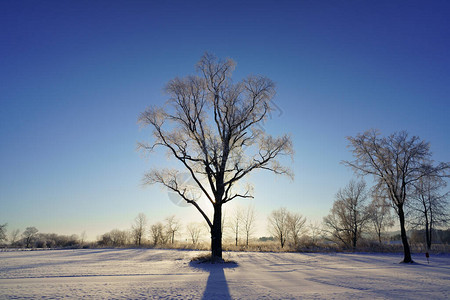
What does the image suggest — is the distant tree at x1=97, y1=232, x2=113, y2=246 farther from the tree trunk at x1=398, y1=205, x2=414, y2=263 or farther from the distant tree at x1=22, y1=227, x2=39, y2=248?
the tree trunk at x1=398, y1=205, x2=414, y2=263

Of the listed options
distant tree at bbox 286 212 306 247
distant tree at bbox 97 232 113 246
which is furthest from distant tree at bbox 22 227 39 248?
distant tree at bbox 286 212 306 247

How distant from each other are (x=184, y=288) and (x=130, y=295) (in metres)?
2.19

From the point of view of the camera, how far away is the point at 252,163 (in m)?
19.2

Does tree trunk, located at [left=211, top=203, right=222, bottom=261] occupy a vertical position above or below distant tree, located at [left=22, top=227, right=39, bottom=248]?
above

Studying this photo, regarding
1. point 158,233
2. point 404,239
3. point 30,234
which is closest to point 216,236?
point 404,239

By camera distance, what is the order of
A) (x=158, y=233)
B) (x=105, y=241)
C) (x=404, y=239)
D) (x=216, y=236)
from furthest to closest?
(x=158, y=233) → (x=105, y=241) → (x=404, y=239) → (x=216, y=236)

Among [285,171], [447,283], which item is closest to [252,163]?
[285,171]

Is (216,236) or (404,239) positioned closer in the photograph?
(216,236)

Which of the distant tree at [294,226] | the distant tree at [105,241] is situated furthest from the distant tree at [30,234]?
the distant tree at [294,226]

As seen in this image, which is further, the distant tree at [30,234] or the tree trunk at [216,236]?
the distant tree at [30,234]

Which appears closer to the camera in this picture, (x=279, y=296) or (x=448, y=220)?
(x=279, y=296)

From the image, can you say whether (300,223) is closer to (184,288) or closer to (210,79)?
(210,79)

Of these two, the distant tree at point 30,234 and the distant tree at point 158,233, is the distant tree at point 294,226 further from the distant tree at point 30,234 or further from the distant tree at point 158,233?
the distant tree at point 30,234

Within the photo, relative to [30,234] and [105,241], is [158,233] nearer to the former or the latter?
[105,241]
